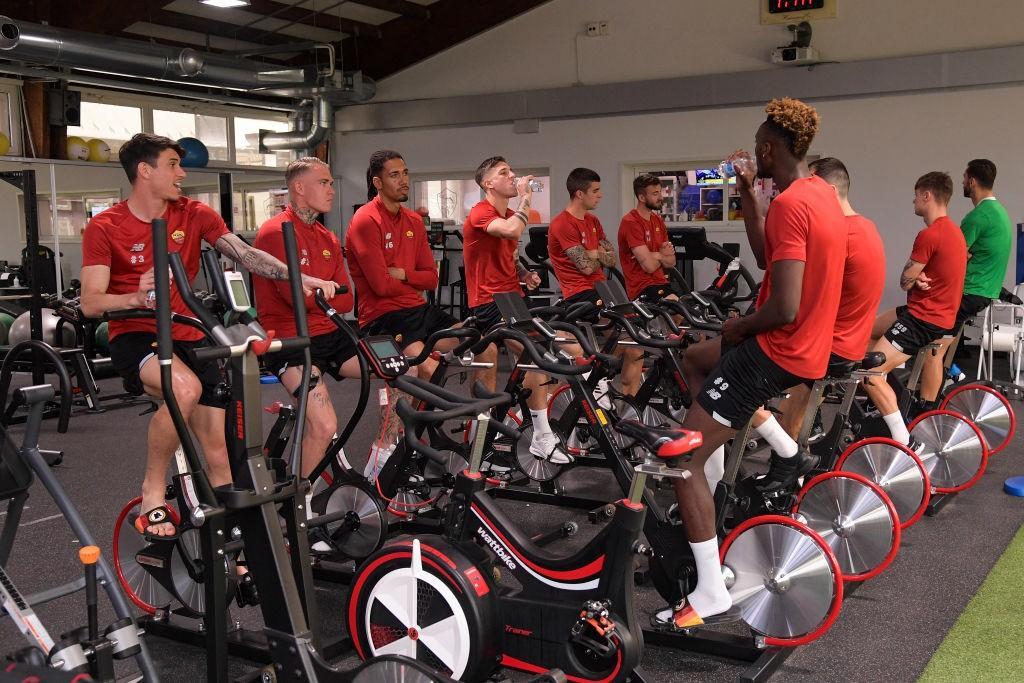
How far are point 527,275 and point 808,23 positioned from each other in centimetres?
605

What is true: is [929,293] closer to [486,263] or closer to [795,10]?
[486,263]

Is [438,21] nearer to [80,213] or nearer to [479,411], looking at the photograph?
[80,213]

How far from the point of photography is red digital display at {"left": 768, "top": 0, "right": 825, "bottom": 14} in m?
9.81

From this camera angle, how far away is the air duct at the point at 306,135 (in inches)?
491

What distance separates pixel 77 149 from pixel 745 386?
352 inches

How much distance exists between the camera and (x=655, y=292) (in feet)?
23.1

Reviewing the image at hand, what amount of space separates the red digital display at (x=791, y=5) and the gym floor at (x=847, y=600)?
5.33m

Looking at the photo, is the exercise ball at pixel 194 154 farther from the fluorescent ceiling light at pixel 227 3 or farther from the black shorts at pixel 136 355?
the black shorts at pixel 136 355

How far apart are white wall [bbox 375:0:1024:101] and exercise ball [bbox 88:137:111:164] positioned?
4079mm

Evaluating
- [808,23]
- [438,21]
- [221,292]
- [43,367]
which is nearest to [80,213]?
[43,367]

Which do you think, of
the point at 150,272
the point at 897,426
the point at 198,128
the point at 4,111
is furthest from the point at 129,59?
the point at 897,426

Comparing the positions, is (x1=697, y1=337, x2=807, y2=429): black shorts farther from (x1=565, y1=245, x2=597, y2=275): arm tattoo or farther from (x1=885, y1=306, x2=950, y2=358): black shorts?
(x1=565, y1=245, x2=597, y2=275): arm tattoo

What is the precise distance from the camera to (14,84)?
10.2 meters

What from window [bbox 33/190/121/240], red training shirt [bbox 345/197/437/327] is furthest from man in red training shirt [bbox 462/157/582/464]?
window [bbox 33/190/121/240]
